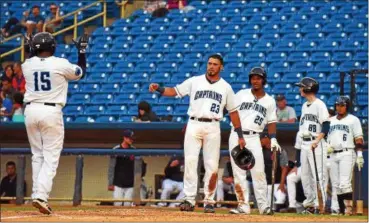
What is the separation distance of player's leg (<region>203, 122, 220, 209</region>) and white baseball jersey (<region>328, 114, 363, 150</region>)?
296cm

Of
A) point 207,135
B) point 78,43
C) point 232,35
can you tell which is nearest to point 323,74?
point 232,35

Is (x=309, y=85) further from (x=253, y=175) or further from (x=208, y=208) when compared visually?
(x=208, y=208)

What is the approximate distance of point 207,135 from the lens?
12.3m

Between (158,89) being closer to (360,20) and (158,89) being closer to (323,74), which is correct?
(323,74)

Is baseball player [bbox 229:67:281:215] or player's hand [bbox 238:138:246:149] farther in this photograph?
baseball player [bbox 229:67:281:215]

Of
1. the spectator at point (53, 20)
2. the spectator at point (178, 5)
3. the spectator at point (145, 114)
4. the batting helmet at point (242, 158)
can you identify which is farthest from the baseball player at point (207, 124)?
the spectator at point (178, 5)

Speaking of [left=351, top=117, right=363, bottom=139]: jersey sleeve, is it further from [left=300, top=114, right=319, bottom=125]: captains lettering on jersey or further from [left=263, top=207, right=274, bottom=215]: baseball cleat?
[left=263, top=207, right=274, bottom=215]: baseball cleat

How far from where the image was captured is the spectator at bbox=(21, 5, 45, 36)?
2262 cm

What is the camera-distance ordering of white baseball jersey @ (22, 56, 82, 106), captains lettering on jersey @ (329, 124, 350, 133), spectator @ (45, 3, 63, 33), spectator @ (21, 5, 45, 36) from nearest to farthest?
white baseball jersey @ (22, 56, 82, 106), captains lettering on jersey @ (329, 124, 350, 133), spectator @ (45, 3, 63, 33), spectator @ (21, 5, 45, 36)

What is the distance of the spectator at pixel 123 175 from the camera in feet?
52.7

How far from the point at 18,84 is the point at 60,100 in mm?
9835

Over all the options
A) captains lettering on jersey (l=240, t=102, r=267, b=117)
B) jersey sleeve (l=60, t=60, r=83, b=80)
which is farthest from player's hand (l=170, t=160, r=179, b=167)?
jersey sleeve (l=60, t=60, r=83, b=80)

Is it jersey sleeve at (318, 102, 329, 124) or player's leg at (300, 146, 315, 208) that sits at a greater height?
jersey sleeve at (318, 102, 329, 124)

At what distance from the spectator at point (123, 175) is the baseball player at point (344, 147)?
3.13 m
